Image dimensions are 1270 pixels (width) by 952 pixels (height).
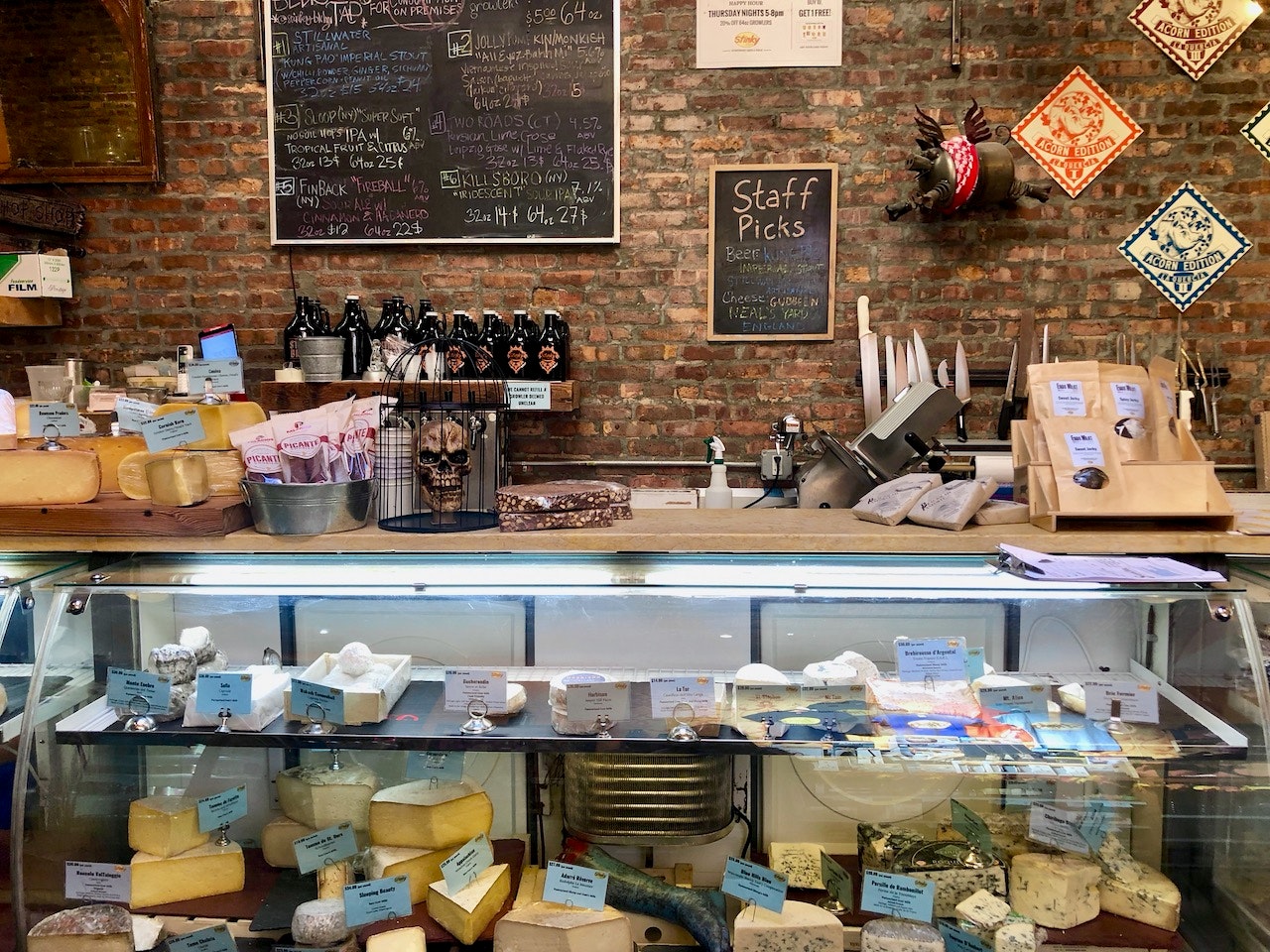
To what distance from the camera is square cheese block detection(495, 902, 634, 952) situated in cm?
206

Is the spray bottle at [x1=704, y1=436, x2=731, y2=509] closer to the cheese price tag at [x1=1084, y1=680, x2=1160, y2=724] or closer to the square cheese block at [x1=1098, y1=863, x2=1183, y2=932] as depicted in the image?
the cheese price tag at [x1=1084, y1=680, x2=1160, y2=724]

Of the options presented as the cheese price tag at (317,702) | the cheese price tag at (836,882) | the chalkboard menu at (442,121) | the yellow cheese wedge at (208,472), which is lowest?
the cheese price tag at (836,882)

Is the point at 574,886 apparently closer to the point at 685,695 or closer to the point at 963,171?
the point at 685,695

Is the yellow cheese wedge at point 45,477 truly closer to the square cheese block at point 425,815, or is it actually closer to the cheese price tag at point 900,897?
the square cheese block at point 425,815

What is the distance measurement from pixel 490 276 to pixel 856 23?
196 cm

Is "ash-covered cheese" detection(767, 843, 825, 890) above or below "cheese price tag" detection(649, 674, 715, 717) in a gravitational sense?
below

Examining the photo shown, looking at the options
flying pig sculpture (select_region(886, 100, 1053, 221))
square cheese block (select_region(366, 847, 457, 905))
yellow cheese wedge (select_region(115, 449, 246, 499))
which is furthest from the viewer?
flying pig sculpture (select_region(886, 100, 1053, 221))

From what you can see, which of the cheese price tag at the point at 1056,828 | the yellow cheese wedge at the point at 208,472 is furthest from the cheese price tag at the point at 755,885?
the yellow cheese wedge at the point at 208,472

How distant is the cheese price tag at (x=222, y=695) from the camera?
207 cm

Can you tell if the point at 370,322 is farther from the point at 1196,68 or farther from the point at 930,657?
the point at 1196,68

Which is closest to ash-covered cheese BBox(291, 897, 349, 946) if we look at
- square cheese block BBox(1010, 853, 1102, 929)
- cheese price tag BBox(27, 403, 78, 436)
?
cheese price tag BBox(27, 403, 78, 436)

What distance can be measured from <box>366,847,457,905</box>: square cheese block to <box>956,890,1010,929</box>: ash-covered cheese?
121 cm

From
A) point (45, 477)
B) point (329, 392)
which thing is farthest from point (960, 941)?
point (329, 392)

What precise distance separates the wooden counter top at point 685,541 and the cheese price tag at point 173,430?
239 millimetres
